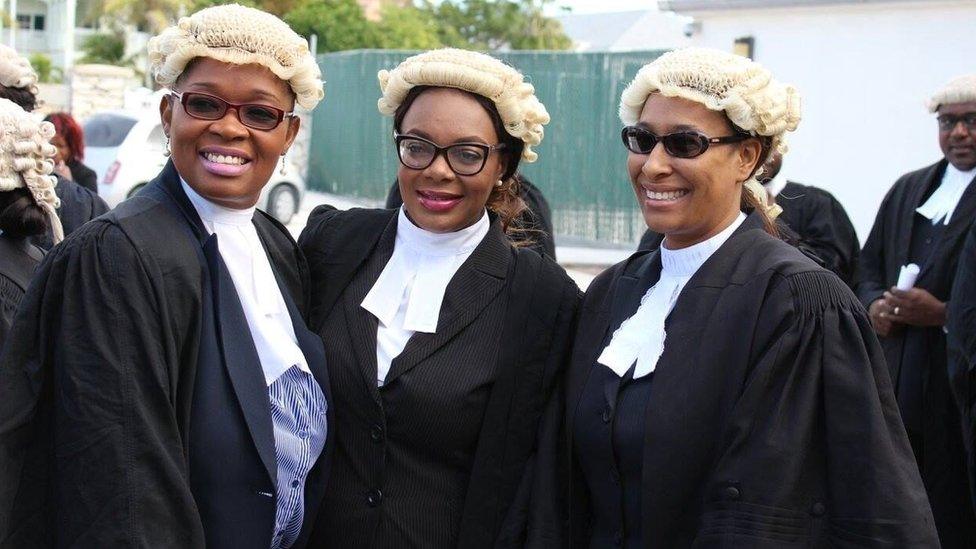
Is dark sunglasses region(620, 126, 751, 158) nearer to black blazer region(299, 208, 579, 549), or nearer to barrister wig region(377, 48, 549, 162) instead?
barrister wig region(377, 48, 549, 162)

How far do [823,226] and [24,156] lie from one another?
15.5ft

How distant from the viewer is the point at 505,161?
372 centimetres

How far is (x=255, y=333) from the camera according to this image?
3.16m

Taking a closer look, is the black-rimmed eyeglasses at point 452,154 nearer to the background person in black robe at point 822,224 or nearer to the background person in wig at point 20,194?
the background person in wig at point 20,194

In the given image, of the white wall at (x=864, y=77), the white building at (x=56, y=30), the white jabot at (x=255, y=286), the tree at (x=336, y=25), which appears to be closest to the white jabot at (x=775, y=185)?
the white jabot at (x=255, y=286)

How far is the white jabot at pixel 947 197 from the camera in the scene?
20.0 ft

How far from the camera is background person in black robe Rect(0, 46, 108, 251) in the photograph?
526cm

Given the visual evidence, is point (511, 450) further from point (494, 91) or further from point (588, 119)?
point (588, 119)

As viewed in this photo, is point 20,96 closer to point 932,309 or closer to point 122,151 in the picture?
point 932,309

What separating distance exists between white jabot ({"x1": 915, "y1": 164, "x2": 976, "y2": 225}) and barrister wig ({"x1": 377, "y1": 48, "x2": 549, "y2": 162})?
320 cm

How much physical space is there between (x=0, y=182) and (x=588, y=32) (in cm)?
7767

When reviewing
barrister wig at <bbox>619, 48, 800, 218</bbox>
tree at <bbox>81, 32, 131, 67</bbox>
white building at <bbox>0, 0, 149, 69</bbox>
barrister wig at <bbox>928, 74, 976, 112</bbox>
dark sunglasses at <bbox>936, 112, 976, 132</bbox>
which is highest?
white building at <bbox>0, 0, 149, 69</bbox>

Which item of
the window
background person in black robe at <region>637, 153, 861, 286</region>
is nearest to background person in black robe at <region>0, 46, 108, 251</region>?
background person in black robe at <region>637, 153, 861, 286</region>

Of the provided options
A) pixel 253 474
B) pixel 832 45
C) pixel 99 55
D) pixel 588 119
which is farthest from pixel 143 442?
pixel 99 55
